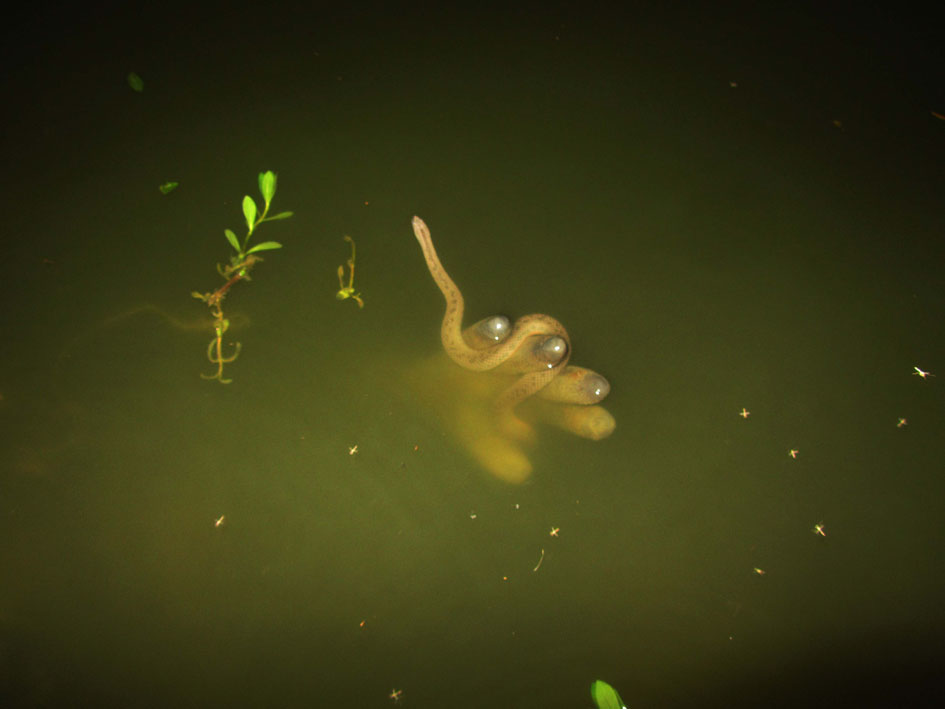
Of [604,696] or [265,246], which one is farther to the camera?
[265,246]

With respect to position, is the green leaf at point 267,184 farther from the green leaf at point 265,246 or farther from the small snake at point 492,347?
the small snake at point 492,347

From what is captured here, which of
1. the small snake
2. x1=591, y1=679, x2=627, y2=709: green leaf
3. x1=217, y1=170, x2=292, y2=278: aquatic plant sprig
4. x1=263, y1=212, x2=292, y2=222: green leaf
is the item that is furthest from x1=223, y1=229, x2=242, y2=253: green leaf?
x1=591, y1=679, x2=627, y2=709: green leaf

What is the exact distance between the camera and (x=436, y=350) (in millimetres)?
2361

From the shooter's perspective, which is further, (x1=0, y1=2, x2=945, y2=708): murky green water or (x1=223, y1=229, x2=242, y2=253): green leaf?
(x1=223, y1=229, x2=242, y2=253): green leaf

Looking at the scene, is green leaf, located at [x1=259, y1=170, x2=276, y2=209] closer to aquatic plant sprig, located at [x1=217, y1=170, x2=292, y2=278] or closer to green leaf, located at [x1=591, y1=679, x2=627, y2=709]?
aquatic plant sprig, located at [x1=217, y1=170, x2=292, y2=278]

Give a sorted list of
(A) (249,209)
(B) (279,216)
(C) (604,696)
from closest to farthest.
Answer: (C) (604,696) < (A) (249,209) < (B) (279,216)

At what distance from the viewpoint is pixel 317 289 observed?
7.63ft

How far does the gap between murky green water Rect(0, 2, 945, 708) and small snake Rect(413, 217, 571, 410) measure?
0.06 meters

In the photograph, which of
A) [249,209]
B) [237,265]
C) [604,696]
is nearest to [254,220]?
[249,209]

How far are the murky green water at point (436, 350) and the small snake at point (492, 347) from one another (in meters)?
0.06

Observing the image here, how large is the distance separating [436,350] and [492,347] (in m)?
0.25

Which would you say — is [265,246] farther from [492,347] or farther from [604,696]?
[604,696]

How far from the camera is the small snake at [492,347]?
2.38 metres

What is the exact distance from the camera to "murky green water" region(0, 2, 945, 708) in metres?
2.10
